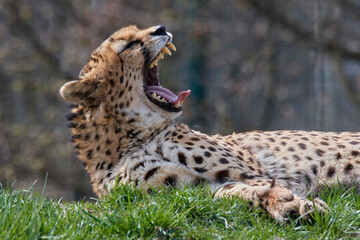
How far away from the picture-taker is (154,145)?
4.03 m

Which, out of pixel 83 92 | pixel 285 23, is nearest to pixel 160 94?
pixel 83 92

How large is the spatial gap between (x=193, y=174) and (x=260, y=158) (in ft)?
2.55

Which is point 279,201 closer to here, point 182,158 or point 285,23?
→ point 182,158

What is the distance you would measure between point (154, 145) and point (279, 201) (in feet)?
3.89

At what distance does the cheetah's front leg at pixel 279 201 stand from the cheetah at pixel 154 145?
0.32 m

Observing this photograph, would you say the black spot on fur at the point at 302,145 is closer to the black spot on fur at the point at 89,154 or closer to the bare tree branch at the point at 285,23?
the black spot on fur at the point at 89,154

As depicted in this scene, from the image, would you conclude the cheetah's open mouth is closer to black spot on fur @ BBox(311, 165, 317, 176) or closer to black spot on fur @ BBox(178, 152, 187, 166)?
black spot on fur @ BBox(178, 152, 187, 166)

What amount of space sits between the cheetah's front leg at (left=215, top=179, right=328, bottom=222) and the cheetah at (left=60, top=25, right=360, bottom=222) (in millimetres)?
323

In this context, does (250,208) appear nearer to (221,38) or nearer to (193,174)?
(193,174)

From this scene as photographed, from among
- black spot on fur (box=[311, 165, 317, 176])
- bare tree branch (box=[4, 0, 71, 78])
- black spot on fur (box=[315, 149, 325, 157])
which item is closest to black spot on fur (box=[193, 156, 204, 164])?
black spot on fur (box=[311, 165, 317, 176])

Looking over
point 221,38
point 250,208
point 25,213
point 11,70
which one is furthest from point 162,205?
point 221,38

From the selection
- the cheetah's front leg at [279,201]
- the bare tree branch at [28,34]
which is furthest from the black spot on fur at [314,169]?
the bare tree branch at [28,34]

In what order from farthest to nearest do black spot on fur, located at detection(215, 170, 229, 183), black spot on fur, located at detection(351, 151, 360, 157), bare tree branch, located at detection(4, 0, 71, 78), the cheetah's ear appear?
bare tree branch, located at detection(4, 0, 71, 78)
black spot on fur, located at detection(351, 151, 360, 157)
the cheetah's ear
black spot on fur, located at detection(215, 170, 229, 183)

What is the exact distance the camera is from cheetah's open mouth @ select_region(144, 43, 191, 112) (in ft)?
13.8
